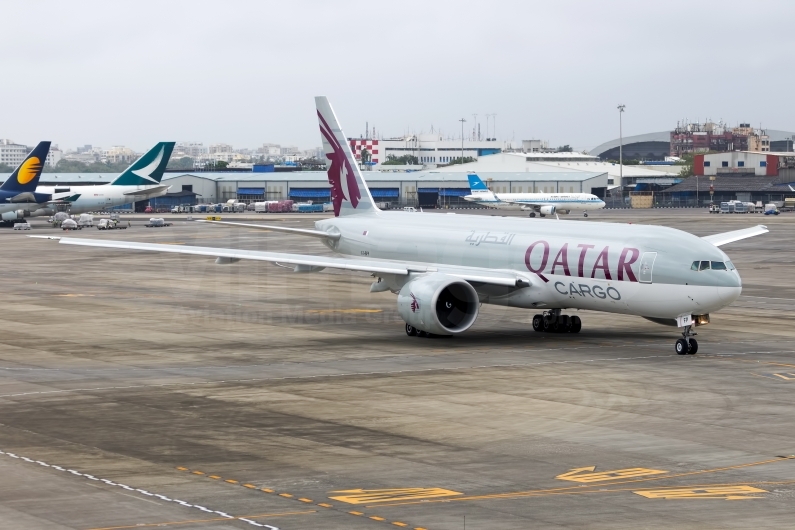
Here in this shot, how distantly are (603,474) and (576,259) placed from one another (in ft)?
60.4

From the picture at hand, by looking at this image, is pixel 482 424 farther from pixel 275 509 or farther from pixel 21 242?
pixel 21 242

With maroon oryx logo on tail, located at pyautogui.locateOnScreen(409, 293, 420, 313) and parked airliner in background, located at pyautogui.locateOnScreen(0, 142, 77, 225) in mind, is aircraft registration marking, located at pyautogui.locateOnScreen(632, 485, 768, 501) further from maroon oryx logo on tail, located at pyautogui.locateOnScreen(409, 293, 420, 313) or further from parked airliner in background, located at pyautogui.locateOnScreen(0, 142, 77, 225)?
parked airliner in background, located at pyautogui.locateOnScreen(0, 142, 77, 225)

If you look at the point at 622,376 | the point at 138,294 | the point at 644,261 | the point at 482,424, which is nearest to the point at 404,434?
the point at 482,424

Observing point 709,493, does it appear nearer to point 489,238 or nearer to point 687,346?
point 687,346

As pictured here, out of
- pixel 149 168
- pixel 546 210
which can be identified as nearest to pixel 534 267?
pixel 149 168

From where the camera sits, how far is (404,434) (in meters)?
25.2

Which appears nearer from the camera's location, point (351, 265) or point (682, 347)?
point (682, 347)

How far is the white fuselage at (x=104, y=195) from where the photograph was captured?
139 meters

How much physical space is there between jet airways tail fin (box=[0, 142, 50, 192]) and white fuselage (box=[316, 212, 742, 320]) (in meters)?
89.6

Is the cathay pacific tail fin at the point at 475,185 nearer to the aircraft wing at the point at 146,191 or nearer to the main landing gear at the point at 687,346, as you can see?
the aircraft wing at the point at 146,191

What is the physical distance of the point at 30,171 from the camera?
127312 millimetres

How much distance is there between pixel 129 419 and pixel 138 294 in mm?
34195

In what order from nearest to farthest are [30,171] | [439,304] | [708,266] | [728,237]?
1. [708,266]
2. [439,304]
3. [728,237]
4. [30,171]

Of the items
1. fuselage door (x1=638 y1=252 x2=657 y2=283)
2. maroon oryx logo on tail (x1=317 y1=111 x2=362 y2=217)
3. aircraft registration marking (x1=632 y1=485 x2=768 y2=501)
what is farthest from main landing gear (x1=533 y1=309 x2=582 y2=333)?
aircraft registration marking (x1=632 y1=485 x2=768 y2=501)
